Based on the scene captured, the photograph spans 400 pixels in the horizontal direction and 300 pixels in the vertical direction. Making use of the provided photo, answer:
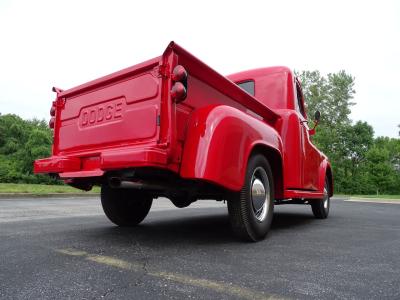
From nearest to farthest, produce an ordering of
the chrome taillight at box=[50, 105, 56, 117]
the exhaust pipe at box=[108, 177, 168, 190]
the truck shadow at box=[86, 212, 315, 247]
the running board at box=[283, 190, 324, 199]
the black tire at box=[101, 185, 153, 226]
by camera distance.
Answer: the exhaust pipe at box=[108, 177, 168, 190]
the truck shadow at box=[86, 212, 315, 247]
the chrome taillight at box=[50, 105, 56, 117]
the running board at box=[283, 190, 324, 199]
the black tire at box=[101, 185, 153, 226]

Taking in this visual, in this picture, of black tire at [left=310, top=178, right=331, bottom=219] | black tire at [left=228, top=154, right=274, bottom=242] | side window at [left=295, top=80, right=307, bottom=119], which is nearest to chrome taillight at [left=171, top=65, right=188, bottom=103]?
black tire at [left=228, top=154, right=274, bottom=242]

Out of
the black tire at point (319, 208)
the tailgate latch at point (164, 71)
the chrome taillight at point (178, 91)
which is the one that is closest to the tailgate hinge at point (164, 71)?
the tailgate latch at point (164, 71)

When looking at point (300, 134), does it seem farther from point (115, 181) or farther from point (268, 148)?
point (115, 181)

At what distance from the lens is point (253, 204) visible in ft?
11.9

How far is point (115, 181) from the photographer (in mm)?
3244

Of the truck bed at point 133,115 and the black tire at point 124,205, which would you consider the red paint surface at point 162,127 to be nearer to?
the truck bed at point 133,115

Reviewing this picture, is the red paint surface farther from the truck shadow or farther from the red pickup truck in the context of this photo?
the truck shadow

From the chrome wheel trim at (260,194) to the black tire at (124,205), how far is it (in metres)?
1.58

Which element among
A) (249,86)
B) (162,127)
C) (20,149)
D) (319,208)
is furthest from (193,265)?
(20,149)

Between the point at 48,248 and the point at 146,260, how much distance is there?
1074 mm

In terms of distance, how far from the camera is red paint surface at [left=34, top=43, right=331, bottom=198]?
Result: 9.89 feet

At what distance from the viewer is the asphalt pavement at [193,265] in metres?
2.04

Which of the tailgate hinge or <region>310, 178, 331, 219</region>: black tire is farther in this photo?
<region>310, 178, 331, 219</region>: black tire

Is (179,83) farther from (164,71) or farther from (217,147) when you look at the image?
(217,147)
